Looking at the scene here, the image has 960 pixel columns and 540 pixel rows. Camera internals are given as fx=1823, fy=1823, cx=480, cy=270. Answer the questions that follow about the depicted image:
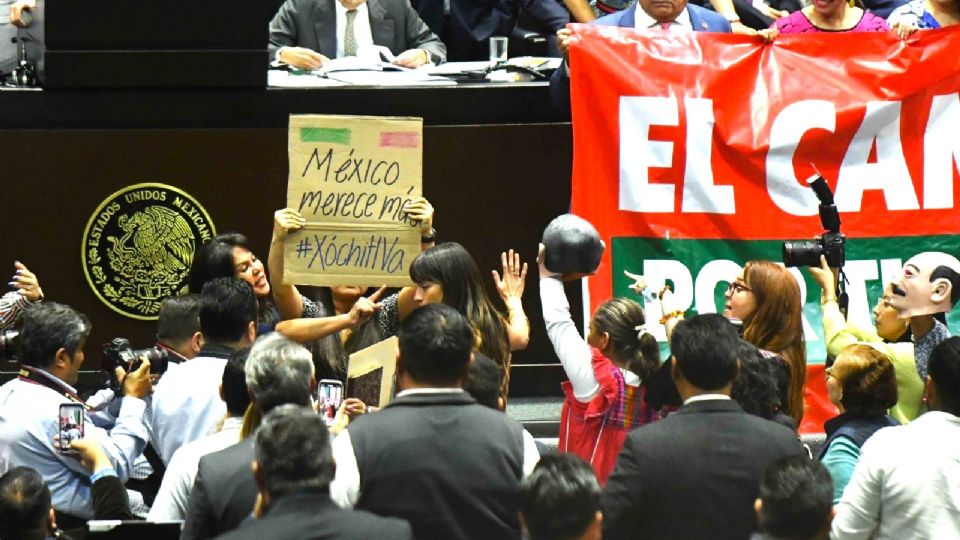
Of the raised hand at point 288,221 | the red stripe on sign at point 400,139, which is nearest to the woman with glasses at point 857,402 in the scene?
the red stripe on sign at point 400,139

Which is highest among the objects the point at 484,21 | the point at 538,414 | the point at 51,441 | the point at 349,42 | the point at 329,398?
the point at 484,21

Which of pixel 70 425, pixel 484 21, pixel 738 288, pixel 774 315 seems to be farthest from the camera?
pixel 484 21

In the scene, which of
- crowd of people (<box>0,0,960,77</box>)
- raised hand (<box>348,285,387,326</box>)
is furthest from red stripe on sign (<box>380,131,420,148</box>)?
crowd of people (<box>0,0,960,77</box>)

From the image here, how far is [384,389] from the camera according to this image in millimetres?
5875

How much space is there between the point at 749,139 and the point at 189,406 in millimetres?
3204

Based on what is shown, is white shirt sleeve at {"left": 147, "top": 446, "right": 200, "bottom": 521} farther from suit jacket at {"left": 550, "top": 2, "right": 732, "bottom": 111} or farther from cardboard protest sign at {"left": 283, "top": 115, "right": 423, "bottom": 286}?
suit jacket at {"left": 550, "top": 2, "right": 732, "bottom": 111}

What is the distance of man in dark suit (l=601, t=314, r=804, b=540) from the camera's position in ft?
16.1

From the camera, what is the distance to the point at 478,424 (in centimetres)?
482

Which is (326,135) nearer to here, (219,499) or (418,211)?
(418,211)

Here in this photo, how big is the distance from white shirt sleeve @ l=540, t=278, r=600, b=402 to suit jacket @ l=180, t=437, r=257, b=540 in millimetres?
1559

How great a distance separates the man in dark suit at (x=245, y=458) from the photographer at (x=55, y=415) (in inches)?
43.8

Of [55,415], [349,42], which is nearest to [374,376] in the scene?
[55,415]

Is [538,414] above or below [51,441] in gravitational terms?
below

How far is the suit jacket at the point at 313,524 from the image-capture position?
4.06 m
